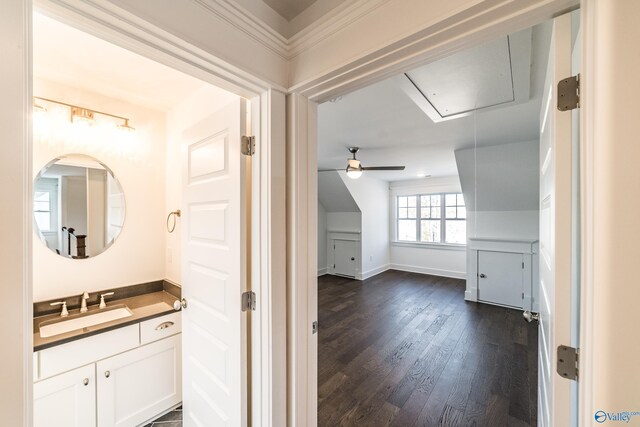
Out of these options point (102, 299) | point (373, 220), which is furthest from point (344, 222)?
point (102, 299)

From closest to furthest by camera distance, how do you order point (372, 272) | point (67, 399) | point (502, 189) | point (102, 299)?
1. point (67, 399)
2. point (102, 299)
3. point (502, 189)
4. point (372, 272)

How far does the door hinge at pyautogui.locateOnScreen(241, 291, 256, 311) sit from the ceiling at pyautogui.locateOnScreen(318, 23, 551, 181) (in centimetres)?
154

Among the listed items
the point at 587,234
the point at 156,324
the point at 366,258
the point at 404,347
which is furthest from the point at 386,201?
the point at 587,234

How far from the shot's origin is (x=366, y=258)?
19.0 ft

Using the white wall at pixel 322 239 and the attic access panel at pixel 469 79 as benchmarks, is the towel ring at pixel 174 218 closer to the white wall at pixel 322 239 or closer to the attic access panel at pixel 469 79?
the attic access panel at pixel 469 79

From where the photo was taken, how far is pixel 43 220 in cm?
172

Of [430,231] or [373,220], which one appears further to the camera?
[430,231]

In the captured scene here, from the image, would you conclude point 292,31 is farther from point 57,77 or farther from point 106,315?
point 106,315

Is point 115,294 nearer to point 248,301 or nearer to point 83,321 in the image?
point 83,321

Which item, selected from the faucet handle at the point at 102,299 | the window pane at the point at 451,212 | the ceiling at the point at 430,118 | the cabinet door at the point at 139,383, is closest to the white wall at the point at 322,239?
the ceiling at the point at 430,118

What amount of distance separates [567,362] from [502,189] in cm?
362

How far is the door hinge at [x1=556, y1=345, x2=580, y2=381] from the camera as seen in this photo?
0.67 meters

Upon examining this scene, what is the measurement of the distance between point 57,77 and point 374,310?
417 cm

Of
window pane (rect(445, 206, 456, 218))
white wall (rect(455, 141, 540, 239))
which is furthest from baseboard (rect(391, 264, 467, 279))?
white wall (rect(455, 141, 540, 239))
